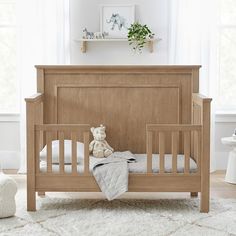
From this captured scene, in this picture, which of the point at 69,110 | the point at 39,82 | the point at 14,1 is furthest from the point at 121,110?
the point at 14,1

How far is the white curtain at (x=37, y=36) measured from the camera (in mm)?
4594

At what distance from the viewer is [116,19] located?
15.5 ft

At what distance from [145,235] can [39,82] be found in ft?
4.63

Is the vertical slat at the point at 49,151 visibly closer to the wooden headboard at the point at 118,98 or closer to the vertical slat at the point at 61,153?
the vertical slat at the point at 61,153

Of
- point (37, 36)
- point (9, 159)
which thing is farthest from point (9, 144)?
point (37, 36)

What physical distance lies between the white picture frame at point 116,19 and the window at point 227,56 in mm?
793

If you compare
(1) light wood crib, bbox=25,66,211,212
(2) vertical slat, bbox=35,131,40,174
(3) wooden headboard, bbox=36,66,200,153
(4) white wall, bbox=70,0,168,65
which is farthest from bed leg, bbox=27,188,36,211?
(4) white wall, bbox=70,0,168,65

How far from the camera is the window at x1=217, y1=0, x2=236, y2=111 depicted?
4.76m

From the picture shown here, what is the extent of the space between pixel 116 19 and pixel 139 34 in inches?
10.5

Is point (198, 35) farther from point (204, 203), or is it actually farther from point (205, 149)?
point (204, 203)

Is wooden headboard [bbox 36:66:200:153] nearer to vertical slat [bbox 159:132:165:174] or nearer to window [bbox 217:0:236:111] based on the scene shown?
vertical slat [bbox 159:132:165:174]

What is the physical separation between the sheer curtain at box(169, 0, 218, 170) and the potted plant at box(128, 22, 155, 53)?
214 mm

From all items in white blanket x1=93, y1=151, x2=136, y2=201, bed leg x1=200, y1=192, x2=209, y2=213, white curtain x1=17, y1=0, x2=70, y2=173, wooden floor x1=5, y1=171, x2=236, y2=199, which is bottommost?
wooden floor x1=5, y1=171, x2=236, y2=199

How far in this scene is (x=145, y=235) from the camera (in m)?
2.88
